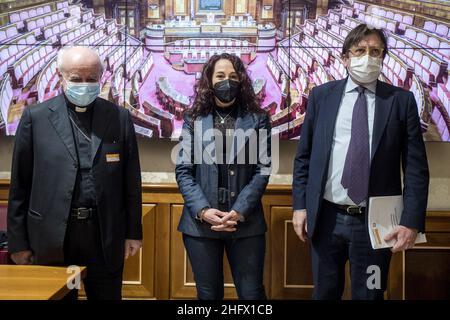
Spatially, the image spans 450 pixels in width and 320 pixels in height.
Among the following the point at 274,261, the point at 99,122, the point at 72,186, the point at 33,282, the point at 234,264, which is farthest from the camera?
the point at 274,261

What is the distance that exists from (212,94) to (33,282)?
1180 millimetres

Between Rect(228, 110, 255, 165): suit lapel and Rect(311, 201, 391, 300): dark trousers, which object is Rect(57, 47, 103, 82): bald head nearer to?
Rect(228, 110, 255, 165): suit lapel

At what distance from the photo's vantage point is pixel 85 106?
81.5 inches

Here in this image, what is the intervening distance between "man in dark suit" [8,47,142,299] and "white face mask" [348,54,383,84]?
107 cm

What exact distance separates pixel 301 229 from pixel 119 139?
893 millimetres

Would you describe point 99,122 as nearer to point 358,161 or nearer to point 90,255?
point 90,255

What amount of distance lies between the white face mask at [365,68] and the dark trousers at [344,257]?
22.2 inches

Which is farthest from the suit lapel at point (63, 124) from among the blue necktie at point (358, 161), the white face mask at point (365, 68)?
the white face mask at point (365, 68)

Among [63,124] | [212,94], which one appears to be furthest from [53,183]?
[212,94]

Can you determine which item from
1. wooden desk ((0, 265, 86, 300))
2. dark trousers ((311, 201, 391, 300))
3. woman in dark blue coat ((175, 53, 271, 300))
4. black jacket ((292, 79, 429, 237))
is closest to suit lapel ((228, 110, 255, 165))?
woman in dark blue coat ((175, 53, 271, 300))

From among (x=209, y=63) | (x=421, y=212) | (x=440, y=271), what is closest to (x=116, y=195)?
(x=209, y=63)

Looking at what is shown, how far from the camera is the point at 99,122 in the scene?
2.06 meters

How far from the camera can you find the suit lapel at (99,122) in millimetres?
2014

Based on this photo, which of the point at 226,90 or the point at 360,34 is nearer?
the point at 360,34
